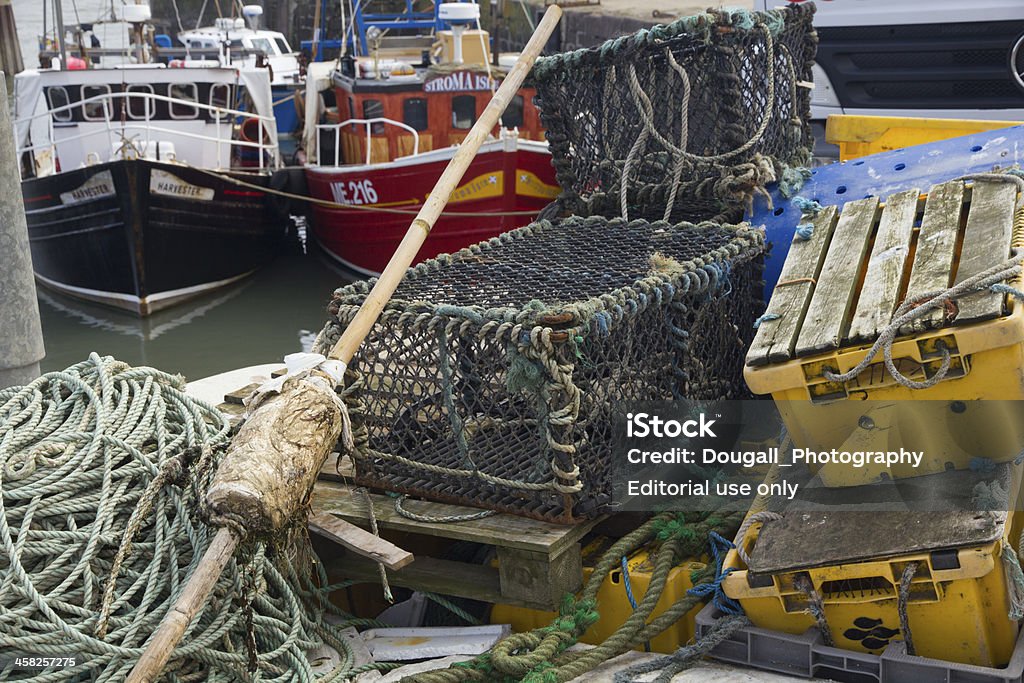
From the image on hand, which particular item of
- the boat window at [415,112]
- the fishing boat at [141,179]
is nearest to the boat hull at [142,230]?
the fishing boat at [141,179]

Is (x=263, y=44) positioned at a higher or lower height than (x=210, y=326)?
higher

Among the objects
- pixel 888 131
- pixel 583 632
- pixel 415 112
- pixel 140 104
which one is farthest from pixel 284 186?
pixel 583 632

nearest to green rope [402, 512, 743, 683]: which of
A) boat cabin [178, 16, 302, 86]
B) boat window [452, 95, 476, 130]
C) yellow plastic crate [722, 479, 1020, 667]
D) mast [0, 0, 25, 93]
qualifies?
yellow plastic crate [722, 479, 1020, 667]

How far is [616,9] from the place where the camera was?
72.2ft

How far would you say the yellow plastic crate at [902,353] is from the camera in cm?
280

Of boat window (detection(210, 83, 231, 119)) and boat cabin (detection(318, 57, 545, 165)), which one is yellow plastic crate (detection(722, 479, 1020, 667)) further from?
boat window (detection(210, 83, 231, 119))

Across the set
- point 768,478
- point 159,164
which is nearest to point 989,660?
point 768,478

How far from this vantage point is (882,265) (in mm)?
3305

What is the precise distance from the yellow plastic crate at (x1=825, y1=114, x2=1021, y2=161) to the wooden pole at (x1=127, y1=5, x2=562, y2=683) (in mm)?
2139

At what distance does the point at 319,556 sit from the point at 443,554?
1.50ft

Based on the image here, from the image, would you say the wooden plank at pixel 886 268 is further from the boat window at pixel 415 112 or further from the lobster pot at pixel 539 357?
the boat window at pixel 415 112

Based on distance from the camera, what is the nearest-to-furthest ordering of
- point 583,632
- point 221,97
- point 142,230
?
point 583,632 → point 142,230 → point 221,97

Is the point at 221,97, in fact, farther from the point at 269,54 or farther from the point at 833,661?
the point at 833,661

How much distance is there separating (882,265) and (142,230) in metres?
11.2
